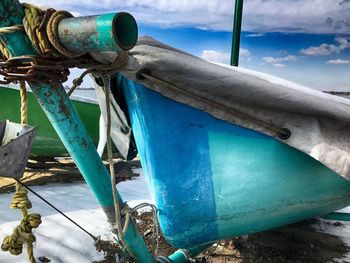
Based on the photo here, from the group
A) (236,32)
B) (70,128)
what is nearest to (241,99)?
(70,128)

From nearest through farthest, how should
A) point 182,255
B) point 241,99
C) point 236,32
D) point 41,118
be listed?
point 241,99, point 182,255, point 236,32, point 41,118

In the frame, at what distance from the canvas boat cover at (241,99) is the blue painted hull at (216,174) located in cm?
7

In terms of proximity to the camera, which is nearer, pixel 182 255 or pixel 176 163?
pixel 176 163

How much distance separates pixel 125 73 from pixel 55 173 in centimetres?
355

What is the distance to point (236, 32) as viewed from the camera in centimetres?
299

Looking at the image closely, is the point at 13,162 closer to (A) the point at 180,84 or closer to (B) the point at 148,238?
(A) the point at 180,84

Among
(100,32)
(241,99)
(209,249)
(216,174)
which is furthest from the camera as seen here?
(209,249)

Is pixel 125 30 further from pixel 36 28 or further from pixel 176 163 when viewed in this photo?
pixel 176 163

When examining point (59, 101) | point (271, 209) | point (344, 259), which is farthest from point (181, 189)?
point (344, 259)

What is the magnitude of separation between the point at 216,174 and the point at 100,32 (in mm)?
944

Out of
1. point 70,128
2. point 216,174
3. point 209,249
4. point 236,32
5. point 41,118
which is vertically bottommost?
point 209,249

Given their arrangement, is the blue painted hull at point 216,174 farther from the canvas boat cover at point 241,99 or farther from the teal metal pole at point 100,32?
the teal metal pole at point 100,32

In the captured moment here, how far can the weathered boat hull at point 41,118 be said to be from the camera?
14.8 feet

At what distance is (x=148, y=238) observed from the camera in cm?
267
